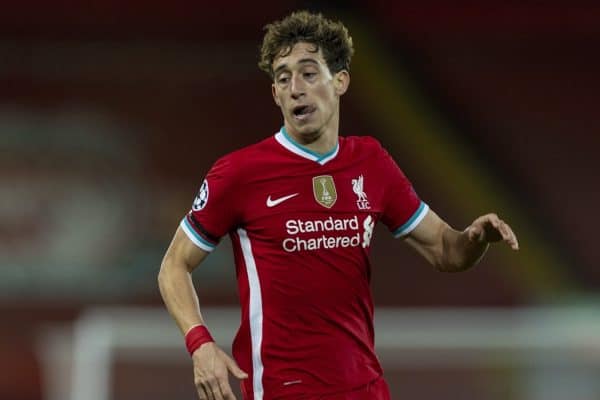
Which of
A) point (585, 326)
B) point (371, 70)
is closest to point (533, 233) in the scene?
point (371, 70)

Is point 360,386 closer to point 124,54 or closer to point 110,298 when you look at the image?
point 110,298

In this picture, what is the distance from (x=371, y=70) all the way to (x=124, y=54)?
1.93m

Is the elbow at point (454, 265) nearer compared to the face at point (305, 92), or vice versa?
the face at point (305, 92)

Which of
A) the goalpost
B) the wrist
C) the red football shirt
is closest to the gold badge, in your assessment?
the red football shirt

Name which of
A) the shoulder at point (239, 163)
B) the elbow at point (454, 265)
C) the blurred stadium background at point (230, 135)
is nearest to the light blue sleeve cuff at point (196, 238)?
the shoulder at point (239, 163)

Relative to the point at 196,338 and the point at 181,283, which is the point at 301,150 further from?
the point at 196,338

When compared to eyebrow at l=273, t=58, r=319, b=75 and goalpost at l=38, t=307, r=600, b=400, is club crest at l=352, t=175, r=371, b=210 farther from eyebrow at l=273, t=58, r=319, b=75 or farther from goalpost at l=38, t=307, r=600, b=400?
goalpost at l=38, t=307, r=600, b=400

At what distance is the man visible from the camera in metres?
2.68

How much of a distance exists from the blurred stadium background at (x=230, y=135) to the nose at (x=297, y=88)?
504cm

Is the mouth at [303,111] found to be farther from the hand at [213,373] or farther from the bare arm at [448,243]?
the hand at [213,373]

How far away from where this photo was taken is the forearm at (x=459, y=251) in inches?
114

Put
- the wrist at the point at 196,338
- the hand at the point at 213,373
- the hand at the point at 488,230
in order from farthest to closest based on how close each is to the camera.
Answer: the hand at the point at 488,230 < the wrist at the point at 196,338 < the hand at the point at 213,373

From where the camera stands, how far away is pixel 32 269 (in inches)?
314

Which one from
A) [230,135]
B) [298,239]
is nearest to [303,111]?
[298,239]
